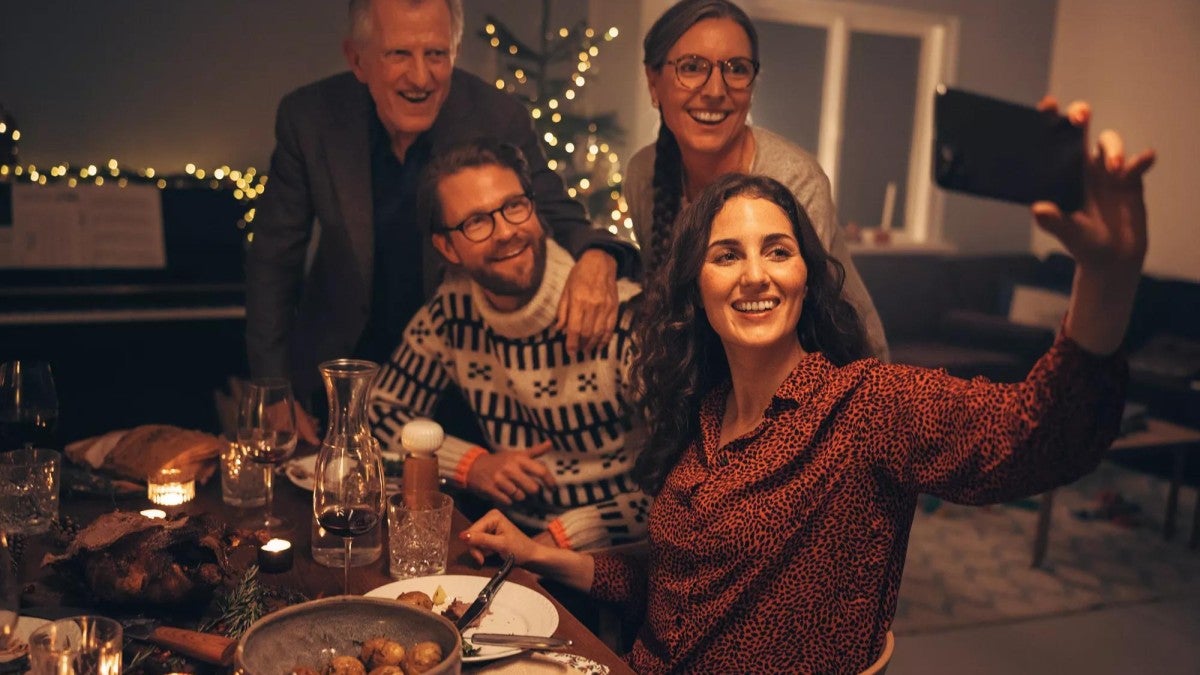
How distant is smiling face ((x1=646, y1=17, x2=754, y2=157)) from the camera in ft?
6.96

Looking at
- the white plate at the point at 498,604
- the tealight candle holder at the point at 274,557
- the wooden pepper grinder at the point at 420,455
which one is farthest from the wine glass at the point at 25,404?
the white plate at the point at 498,604

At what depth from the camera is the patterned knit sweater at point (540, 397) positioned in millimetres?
2014

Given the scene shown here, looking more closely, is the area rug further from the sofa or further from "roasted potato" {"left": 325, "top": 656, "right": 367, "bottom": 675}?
"roasted potato" {"left": 325, "top": 656, "right": 367, "bottom": 675}

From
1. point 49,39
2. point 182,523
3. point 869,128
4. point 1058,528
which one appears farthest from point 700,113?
point 869,128

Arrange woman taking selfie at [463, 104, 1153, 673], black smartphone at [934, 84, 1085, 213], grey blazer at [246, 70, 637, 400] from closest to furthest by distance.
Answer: black smartphone at [934, 84, 1085, 213] < woman taking selfie at [463, 104, 1153, 673] < grey blazer at [246, 70, 637, 400]

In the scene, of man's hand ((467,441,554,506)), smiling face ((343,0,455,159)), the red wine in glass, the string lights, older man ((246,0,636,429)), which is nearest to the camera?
the red wine in glass

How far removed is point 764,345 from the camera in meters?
1.51

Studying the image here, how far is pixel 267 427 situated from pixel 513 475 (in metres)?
0.46

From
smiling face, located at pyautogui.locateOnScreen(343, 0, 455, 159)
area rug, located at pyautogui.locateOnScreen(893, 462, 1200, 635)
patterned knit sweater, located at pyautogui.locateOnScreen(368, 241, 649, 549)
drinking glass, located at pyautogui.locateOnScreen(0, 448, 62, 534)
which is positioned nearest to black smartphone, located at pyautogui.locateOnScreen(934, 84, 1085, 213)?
patterned knit sweater, located at pyautogui.locateOnScreen(368, 241, 649, 549)

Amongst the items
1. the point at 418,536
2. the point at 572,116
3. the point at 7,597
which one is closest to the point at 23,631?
the point at 7,597

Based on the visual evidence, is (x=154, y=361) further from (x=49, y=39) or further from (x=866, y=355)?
(x=866, y=355)

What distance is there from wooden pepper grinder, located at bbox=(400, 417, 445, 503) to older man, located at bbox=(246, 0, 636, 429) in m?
0.94

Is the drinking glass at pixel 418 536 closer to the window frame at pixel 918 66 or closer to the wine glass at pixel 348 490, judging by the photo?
the wine glass at pixel 348 490

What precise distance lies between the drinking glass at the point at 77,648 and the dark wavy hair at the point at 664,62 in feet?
4.60
